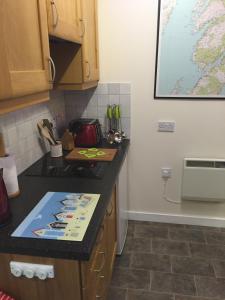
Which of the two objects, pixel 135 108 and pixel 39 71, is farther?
pixel 135 108

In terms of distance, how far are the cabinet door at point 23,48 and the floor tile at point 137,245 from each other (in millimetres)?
1567

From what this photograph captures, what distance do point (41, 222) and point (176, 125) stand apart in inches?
60.8

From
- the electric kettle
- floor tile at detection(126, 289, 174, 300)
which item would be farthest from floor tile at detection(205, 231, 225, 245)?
the electric kettle

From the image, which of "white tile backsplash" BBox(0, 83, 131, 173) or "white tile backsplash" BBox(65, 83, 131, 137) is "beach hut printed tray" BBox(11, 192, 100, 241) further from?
"white tile backsplash" BBox(65, 83, 131, 137)

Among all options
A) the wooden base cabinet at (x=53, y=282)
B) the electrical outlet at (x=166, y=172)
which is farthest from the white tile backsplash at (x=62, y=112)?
the wooden base cabinet at (x=53, y=282)

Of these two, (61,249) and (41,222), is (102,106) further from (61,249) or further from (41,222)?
(61,249)

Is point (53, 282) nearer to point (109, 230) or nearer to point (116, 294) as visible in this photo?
point (109, 230)

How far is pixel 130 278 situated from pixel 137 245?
14.8 inches

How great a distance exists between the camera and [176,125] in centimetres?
226

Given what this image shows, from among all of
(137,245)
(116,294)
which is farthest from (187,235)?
(116,294)

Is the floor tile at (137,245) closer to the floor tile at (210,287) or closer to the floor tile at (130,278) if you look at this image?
the floor tile at (130,278)

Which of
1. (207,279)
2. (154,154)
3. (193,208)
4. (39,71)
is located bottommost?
(207,279)

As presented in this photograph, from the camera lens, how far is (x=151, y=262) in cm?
204

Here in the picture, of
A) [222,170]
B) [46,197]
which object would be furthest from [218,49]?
[46,197]
